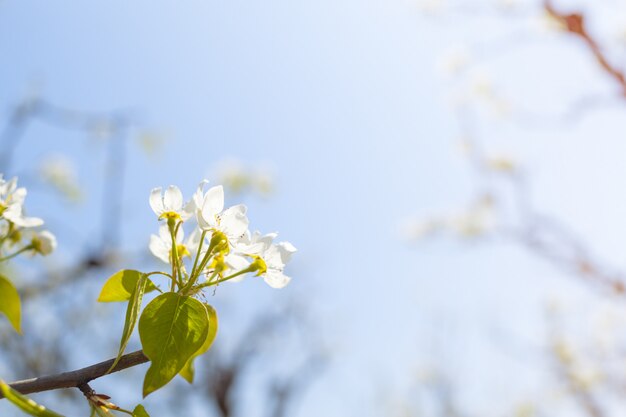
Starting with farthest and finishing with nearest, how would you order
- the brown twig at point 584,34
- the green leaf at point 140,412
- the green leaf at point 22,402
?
the brown twig at point 584,34 < the green leaf at point 140,412 < the green leaf at point 22,402

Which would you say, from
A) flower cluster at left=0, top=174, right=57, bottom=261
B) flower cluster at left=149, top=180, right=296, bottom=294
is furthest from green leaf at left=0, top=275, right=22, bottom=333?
flower cluster at left=149, top=180, right=296, bottom=294

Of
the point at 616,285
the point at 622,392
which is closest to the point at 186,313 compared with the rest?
the point at 616,285

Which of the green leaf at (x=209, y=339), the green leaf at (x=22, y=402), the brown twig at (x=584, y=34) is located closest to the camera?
the green leaf at (x=22, y=402)

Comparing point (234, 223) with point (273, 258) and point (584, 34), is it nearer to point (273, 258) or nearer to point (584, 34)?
point (273, 258)

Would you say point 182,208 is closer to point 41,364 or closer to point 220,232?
point 220,232

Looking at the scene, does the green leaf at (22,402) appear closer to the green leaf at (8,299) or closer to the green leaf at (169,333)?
the green leaf at (169,333)

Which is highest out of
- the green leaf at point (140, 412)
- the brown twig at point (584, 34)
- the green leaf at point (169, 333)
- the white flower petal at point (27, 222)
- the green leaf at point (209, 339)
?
the white flower petal at point (27, 222)

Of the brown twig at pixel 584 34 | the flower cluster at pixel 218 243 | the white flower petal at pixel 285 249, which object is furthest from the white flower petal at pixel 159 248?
the brown twig at pixel 584 34
